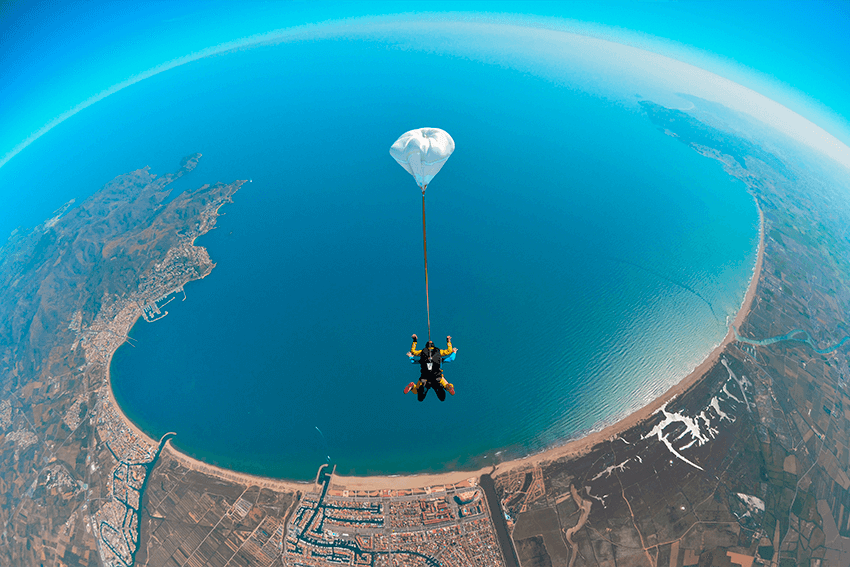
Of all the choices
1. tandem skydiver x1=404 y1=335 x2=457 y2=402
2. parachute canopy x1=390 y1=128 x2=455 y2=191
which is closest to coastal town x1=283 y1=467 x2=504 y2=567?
tandem skydiver x1=404 y1=335 x2=457 y2=402

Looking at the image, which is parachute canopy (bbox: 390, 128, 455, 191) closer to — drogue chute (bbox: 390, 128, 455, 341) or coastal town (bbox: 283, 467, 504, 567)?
drogue chute (bbox: 390, 128, 455, 341)

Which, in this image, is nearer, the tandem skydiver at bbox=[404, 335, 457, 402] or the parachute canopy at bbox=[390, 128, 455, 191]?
the parachute canopy at bbox=[390, 128, 455, 191]

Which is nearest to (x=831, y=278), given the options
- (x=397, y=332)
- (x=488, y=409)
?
(x=488, y=409)

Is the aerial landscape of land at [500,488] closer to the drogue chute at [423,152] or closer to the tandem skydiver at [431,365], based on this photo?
the tandem skydiver at [431,365]

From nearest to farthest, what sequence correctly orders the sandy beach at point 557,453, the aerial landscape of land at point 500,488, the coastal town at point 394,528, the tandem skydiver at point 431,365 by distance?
the tandem skydiver at point 431,365 → the coastal town at point 394,528 → the aerial landscape of land at point 500,488 → the sandy beach at point 557,453

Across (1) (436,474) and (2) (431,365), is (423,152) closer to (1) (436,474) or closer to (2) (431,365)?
(2) (431,365)

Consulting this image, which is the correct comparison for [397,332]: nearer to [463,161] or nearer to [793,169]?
[463,161]

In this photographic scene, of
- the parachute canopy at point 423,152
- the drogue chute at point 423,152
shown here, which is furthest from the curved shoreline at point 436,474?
the parachute canopy at point 423,152
